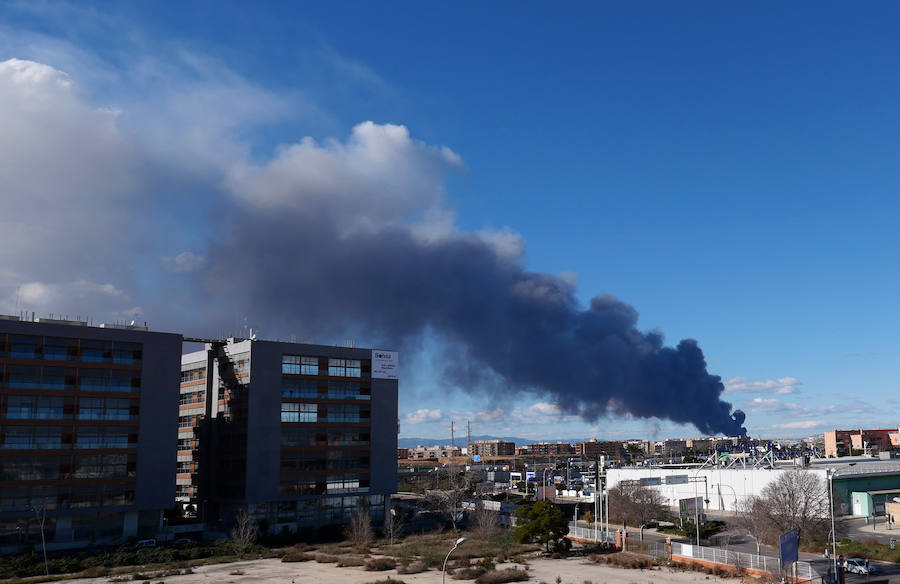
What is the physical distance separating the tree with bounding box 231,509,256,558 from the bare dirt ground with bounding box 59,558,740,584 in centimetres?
758

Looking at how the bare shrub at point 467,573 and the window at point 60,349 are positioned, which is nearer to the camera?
the bare shrub at point 467,573

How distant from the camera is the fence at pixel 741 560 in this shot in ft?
187

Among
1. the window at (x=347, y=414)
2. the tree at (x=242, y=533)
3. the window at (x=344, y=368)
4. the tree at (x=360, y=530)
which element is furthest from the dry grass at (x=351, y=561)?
the window at (x=344, y=368)

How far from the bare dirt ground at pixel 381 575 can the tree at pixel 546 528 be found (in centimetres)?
418

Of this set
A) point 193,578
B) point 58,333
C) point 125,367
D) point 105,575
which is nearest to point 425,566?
point 193,578

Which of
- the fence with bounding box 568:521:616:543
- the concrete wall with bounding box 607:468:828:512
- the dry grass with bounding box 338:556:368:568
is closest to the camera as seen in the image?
the dry grass with bounding box 338:556:368:568

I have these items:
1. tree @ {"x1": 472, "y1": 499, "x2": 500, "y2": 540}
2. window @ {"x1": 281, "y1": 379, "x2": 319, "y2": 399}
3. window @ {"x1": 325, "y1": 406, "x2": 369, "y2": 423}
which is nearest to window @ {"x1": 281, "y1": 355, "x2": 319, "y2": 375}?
window @ {"x1": 281, "y1": 379, "x2": 319, "y2": 399}

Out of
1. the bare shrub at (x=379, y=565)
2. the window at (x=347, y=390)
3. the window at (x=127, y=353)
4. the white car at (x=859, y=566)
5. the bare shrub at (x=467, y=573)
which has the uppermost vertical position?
the window at (x=127, y=353)

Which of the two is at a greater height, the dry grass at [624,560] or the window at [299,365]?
the window at [299,365]

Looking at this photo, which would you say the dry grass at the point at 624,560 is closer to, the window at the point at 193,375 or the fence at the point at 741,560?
the fence at the point at 741,560

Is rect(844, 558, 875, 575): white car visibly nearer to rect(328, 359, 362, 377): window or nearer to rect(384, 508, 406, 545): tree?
rect(384, 508, 406, 545): tree

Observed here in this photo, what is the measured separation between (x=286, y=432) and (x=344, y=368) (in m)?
13.3

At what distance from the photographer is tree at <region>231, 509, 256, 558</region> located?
269 ft

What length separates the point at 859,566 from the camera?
6119 centimetres
